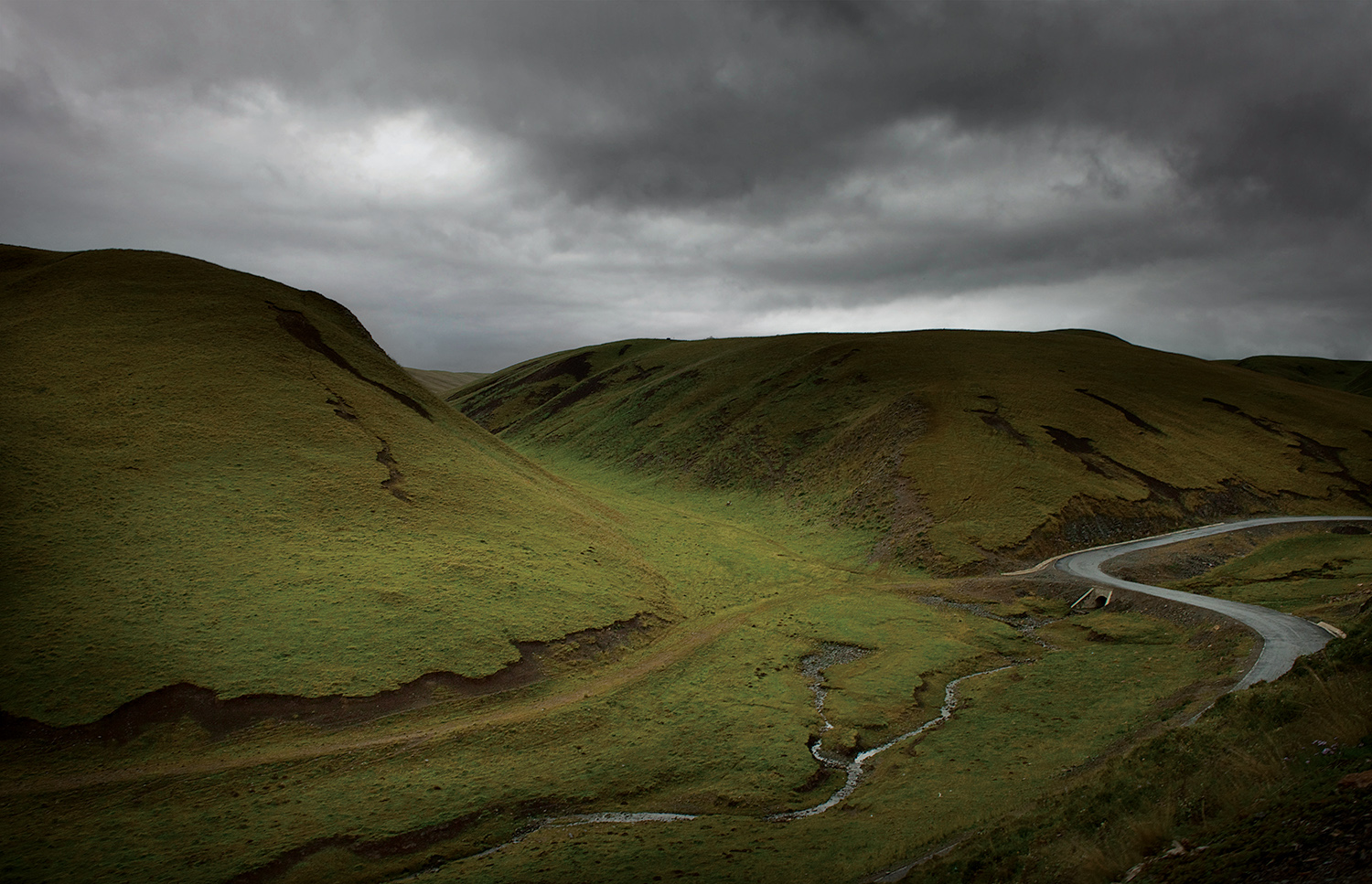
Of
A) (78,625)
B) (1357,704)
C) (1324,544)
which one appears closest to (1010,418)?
(1324,544)

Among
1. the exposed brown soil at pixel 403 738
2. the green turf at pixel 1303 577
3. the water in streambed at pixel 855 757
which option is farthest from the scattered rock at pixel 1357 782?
the green turf at pixel 1303 577

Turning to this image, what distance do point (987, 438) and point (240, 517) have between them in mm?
70233

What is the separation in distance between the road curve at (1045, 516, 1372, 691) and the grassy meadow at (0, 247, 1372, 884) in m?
1.86

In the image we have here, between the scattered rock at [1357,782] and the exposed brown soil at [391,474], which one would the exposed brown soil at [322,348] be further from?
the scattered rock at [1357,782]

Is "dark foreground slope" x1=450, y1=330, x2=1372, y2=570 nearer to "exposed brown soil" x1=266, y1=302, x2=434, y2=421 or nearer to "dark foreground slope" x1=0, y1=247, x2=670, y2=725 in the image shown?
"dark foreground slope" x1=0, y1=247, x2=670, y2=725

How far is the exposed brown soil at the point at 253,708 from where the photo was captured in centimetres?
2594

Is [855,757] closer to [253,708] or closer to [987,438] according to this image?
[253,708]

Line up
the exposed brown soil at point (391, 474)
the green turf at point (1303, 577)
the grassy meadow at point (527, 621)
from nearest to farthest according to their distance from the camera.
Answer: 1. the grassy meadow at point (527, 621)
2. the green turf at point (1303, 577)
3. the exposed brown soil at point (391, 474)

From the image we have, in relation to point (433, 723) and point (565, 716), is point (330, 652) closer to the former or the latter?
point (433, 723)

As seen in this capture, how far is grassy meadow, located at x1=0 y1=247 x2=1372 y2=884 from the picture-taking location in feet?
68.7

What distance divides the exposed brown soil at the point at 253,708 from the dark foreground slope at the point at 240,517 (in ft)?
1.69

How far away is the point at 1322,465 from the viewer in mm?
82250

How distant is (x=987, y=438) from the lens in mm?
75375

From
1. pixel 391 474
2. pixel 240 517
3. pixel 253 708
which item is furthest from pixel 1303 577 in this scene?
pixel 240 517
